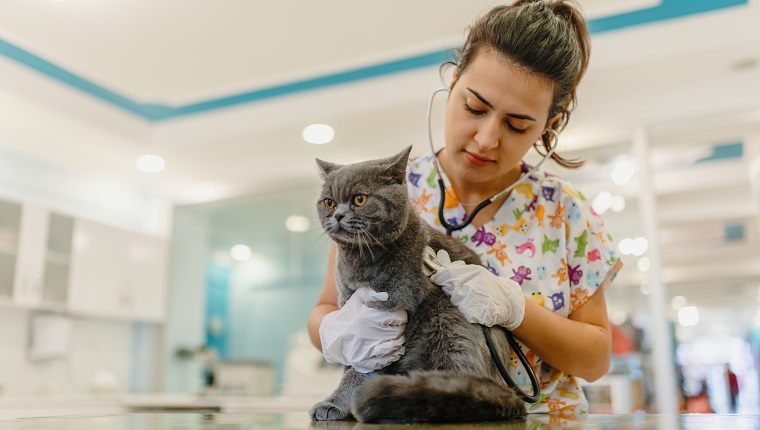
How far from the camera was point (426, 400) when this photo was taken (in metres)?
0.71

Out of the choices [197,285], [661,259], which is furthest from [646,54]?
[197,285]

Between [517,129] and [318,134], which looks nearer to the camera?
[517,129]

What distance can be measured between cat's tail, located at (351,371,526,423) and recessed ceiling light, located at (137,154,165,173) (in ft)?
12.0

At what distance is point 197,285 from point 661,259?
2951mm

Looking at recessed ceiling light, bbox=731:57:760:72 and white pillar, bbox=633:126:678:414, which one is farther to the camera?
white pillar, bbox=633:126:678:414

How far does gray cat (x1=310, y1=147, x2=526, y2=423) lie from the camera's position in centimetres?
85

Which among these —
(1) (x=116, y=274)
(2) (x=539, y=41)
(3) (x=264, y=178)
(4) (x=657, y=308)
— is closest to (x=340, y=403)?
(2) (x=539, y=41)

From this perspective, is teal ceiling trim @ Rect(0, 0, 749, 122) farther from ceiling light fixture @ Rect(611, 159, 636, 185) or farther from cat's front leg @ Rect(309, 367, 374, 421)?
cat's front leg @ Rect(309, 367, 374, 421)

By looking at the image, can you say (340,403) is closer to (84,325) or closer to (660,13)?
(660,13)

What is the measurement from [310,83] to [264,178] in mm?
837

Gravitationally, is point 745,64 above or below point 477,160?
above

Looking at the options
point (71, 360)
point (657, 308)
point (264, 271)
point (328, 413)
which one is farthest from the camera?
point (264, 271)

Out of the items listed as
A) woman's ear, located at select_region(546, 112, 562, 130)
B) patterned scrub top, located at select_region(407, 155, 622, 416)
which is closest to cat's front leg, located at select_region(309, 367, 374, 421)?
patterned scrub top, located at select_region(407, 155, 622, 416)

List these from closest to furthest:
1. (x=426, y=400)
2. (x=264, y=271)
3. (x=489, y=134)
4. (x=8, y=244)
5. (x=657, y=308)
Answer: (x=426, y=400), (x=489, y=134), (x=657, y=308), (x=8, y=244), (x=264, y=271)
